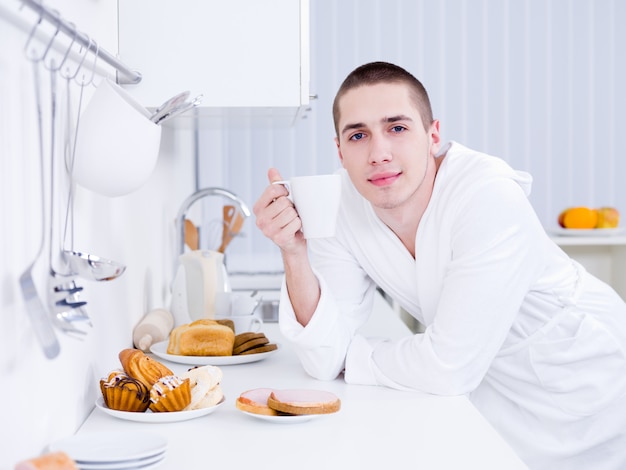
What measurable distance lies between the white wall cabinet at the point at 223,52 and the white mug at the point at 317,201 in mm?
291

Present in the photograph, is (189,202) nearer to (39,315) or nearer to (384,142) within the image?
(384,142)

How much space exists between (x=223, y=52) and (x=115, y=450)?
2.79ft

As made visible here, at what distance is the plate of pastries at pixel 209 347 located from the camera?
1445mm

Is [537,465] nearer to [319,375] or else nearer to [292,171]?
[319,375]

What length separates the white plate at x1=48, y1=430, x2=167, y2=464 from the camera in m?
0.81

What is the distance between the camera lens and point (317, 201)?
124 centimetres

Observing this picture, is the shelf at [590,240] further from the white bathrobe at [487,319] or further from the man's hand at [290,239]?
the man's hand at [290,239]

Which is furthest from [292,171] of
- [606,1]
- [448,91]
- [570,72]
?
[606,1]

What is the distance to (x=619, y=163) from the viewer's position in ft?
11.4

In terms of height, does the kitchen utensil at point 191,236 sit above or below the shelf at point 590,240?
above

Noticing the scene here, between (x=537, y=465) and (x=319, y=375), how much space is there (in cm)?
49

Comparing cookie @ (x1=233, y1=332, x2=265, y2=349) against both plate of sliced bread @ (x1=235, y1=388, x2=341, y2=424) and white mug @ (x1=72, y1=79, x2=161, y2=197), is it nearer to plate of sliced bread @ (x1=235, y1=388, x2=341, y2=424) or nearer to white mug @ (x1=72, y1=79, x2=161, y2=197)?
plate of sliced bread @ (x1=235, y1=388, x2=341, y2=424)

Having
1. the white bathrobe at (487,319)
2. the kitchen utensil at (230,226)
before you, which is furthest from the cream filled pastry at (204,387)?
the kitchen utensil at (230,226)

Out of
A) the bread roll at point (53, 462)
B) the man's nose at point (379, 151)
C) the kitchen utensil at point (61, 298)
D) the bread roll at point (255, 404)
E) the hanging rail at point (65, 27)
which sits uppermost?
the hanging rail at point (65, 27)
